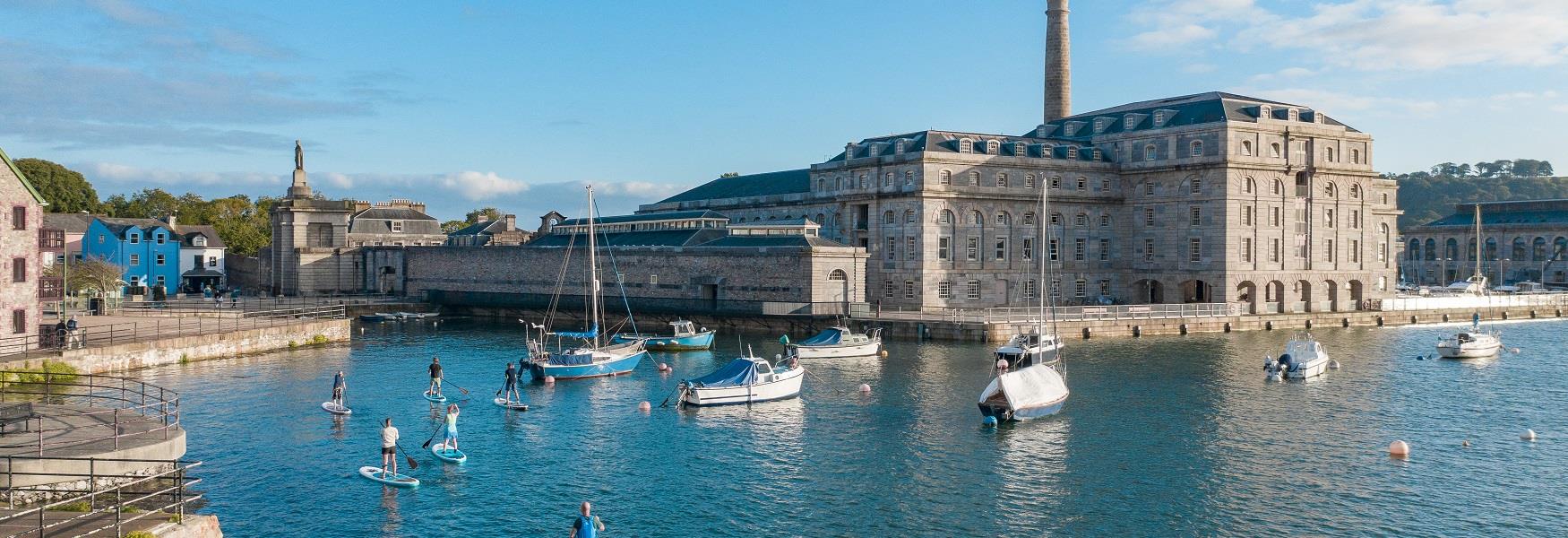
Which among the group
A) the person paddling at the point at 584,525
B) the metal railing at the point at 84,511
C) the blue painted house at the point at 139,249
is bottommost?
the person paddling at the point at 584,525

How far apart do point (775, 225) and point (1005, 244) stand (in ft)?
50.8

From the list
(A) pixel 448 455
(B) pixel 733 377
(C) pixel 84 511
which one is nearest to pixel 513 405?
(B) pixel 733 377

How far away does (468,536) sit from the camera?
952 inches

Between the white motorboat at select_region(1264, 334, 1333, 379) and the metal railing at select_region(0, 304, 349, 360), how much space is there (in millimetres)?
45455

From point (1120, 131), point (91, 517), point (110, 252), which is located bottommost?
point (91, 517)

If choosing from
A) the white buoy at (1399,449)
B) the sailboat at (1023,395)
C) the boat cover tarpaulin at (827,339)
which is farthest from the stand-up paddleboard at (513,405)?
the white buoy at (1399,449)

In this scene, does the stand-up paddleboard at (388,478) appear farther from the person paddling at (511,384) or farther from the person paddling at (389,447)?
the person paddling at (511,384)

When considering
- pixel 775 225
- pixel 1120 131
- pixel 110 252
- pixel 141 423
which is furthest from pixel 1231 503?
pixel 110 252

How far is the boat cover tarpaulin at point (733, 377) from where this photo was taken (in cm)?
4066

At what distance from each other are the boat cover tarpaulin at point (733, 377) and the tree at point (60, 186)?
88.3 meters

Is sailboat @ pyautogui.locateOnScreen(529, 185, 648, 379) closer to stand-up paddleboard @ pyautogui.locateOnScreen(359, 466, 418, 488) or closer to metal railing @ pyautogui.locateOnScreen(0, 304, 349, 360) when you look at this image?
metal railing @ pyautogui.locateOnScreen(0, 304, 349, 360)

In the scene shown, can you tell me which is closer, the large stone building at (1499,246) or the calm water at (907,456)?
the calm water at (907,456)

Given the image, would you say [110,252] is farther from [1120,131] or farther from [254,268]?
[1120,131]

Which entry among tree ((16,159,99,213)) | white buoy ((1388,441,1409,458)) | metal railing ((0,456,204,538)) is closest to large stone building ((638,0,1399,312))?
white buoy ((1388,441,1409,458))
